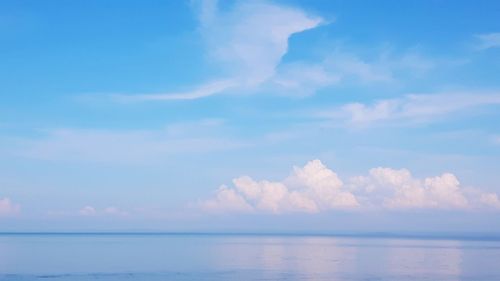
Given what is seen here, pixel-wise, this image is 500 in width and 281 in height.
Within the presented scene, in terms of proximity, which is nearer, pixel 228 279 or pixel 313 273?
pixel 228 279

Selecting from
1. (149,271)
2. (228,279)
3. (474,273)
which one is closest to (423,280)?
(474,273)

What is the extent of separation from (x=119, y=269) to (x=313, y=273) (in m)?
21.3

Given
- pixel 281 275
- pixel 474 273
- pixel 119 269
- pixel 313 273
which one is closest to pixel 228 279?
pixel 281 275

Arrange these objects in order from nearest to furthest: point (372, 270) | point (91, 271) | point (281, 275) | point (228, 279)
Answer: point (228, 279), point (281, 275), point (91, 271), point (372, 270)

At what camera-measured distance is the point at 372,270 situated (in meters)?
68.1

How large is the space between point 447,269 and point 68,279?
139 ft

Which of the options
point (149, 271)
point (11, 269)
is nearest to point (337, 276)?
point (149, 271)

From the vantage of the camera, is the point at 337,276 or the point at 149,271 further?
the point at 149,271

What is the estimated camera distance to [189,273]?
6128cm

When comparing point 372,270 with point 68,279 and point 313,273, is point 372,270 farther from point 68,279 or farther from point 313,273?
point 68,279

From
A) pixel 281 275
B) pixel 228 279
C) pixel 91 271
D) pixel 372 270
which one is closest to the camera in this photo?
pixel 228 279

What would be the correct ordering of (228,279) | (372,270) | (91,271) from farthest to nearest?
(372,270) < (91,271) < (228,279)

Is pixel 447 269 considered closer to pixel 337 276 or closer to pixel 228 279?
pixel 337 276

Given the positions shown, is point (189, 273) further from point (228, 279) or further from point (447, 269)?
point (447, 269)
